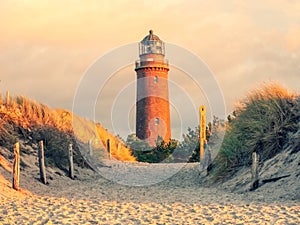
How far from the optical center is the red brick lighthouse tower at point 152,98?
37.3 metres

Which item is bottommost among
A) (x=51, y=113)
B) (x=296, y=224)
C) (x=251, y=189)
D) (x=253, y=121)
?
(x=296, y=224)

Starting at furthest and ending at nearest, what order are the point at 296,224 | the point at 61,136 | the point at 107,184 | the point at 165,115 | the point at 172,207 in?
1. the point at 165,115
2. the point at 61,136
3. the point at 107,184
4. the point at 172,207
5. the point at 296,224

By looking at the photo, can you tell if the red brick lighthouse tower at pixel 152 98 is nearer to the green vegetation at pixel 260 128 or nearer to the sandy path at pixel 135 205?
the green vegetation at pixel 260 128

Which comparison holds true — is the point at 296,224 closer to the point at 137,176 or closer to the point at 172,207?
the point at 172,207

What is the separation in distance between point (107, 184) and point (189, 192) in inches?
171

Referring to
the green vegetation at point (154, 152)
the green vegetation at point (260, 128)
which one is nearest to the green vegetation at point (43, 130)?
the green vegetation at point (154, 152)

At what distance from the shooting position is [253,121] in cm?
1703

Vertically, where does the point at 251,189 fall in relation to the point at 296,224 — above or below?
above

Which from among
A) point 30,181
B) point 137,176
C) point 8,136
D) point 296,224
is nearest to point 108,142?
point 137,176

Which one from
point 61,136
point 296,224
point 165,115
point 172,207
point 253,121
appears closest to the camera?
point 296,224

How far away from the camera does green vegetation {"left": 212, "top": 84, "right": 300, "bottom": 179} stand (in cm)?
1622

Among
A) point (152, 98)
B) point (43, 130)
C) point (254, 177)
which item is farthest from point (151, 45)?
point (254, 177)

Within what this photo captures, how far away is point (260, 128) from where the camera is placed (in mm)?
16656

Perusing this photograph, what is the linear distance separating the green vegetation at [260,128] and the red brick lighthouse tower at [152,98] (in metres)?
18.2
